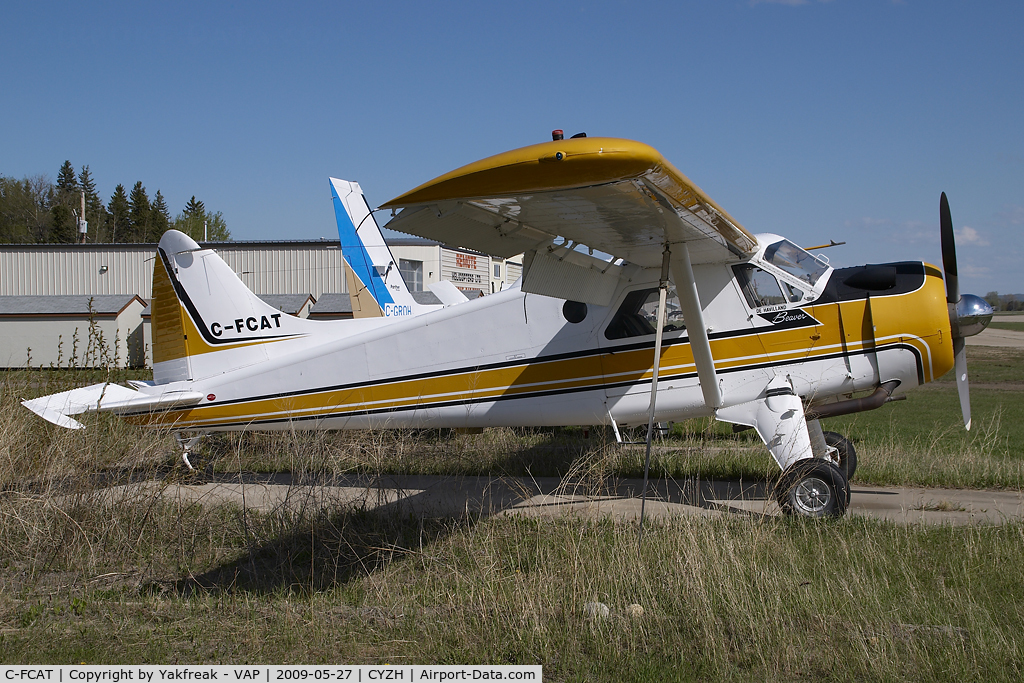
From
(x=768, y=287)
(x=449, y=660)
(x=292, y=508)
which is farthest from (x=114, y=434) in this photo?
(x=768, y=287)

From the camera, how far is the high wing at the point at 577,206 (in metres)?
3.37

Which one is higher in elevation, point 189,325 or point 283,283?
point 283,283

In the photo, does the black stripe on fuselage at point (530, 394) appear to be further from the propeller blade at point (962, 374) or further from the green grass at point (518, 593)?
the green grass at point (518, 593)

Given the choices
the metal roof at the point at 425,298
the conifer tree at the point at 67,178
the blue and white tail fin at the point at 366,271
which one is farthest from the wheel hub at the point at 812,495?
the conifer tree at the point at 67,178

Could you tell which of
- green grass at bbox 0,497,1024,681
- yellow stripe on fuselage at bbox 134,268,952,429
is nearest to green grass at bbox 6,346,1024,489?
yellow stripe on fuselage at bbox 134,268,952,429

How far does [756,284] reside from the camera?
265 inches

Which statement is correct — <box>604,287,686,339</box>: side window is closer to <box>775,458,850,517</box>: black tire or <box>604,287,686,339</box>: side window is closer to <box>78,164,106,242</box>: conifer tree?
<box>775,458,850,517</box>: black tire

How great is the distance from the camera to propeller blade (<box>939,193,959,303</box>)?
6.47 meters

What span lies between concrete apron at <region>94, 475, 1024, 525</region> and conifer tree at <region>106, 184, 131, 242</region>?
79929 mm

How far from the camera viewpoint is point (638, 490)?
25.0 feet

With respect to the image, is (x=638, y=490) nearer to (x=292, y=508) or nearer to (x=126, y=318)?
(x=292, y=508)

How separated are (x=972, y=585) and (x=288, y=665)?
13.7 ft

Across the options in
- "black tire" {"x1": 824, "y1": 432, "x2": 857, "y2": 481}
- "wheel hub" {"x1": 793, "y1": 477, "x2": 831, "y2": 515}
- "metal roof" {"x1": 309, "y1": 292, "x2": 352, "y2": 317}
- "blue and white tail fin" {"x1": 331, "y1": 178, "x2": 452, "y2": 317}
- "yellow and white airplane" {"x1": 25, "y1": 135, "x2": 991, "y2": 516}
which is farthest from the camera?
"metal roof" {"x1": 309, "y1": 292, "x2": 352, "y2": 317}
